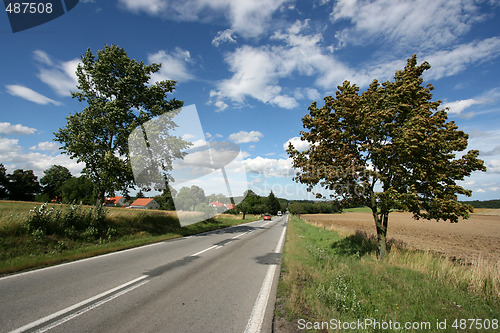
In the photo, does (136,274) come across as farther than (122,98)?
No

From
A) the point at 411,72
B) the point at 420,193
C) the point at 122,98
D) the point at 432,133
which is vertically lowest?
the point at 420,193

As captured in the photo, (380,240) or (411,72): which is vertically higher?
(411,72)

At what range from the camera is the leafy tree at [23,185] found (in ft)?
166

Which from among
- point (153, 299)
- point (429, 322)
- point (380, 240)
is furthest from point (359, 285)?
point (153, 299)

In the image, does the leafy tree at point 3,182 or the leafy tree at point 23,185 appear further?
the leafy tree at point 23,185

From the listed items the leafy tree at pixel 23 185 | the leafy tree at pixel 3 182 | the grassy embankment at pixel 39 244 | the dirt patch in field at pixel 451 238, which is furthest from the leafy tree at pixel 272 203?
the grassy embankment at pixel 39 244

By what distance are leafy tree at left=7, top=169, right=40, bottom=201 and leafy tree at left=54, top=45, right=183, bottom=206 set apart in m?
55.2

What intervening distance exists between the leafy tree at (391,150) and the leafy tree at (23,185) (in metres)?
71.0

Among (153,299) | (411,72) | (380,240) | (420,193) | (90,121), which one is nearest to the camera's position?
(153,299)

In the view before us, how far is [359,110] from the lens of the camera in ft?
26.3

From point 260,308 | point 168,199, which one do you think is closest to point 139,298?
point 260,308

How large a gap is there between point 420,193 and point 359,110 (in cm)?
359

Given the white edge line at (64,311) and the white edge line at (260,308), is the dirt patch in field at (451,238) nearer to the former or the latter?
the white edge line at (260,308)

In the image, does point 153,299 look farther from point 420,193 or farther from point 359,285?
point 420,193
